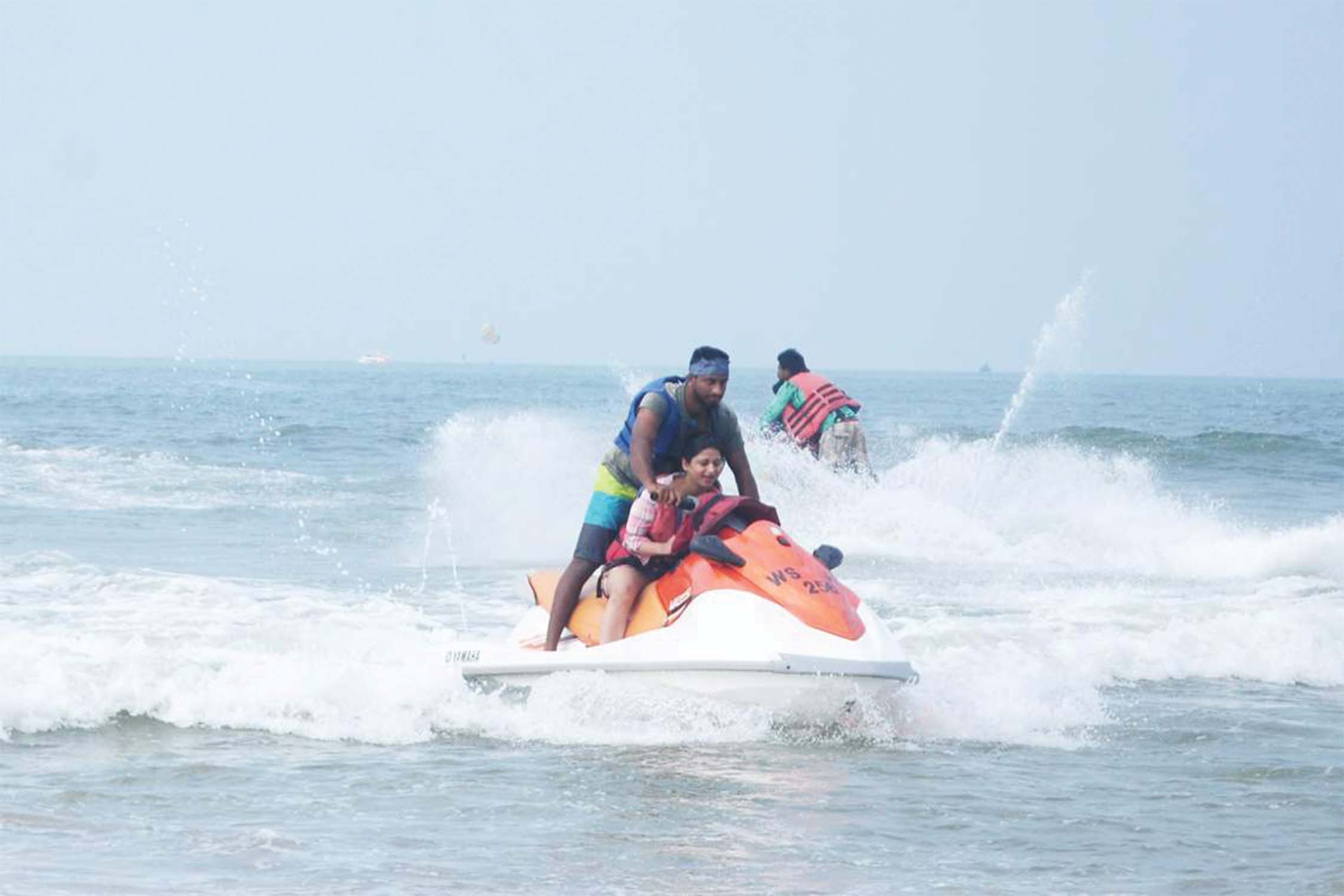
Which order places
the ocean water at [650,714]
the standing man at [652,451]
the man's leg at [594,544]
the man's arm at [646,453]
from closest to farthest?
1. the ocean water at [650,714]
2. the man's arm at [646,453]
3. the standing man at [652,451]
4. the man's leg at [594,544]

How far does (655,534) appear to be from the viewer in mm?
7621

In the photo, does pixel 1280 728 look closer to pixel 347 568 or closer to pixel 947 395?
pixel 347 568

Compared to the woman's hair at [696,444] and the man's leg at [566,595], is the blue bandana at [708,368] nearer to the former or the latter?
the woman's hair at [696,444]

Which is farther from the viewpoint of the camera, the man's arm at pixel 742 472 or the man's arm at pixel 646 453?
the man's arm at pixel 742 472

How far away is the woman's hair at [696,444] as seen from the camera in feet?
25.2

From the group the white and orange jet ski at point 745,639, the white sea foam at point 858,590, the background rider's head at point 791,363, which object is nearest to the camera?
the white and orange jet ski at point 745,639

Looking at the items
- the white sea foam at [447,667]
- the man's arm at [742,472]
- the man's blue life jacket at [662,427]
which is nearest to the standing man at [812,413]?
the white sea foam at [447,667]

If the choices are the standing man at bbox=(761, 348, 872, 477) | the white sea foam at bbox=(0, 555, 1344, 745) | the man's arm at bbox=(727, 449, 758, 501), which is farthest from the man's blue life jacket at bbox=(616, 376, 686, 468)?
the standing man at bbox=(761, 348, 872, 477)

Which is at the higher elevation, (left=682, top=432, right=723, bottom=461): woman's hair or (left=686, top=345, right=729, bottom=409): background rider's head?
(left=686, top=345, right=729, bottom=409): background rider's head

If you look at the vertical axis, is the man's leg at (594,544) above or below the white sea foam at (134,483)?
above

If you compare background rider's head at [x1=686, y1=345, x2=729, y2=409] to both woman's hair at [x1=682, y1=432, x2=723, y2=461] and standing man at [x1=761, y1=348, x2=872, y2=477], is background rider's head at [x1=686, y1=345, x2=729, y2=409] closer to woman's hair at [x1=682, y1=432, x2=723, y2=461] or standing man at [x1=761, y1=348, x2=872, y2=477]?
woman's hair at [x1=682, y1=432, x2=723, y2=461]

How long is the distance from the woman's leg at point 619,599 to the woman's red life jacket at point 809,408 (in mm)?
7277

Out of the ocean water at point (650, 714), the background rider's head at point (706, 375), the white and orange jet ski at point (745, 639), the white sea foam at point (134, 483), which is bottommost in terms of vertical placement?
the white sea foam at point (134, 483)

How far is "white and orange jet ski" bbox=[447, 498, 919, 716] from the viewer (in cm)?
713
